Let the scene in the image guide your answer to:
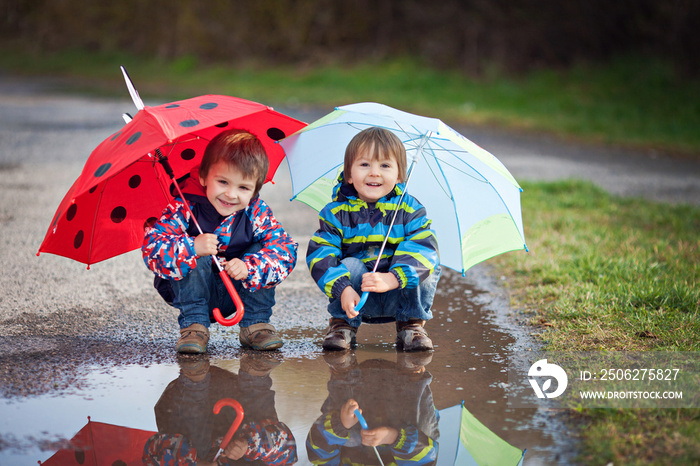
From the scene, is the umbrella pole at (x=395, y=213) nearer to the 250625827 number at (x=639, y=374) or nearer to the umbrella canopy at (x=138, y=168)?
the umbrella canopy at (x=138, y=168)

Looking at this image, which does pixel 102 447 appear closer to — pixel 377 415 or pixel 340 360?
pixel 377 415

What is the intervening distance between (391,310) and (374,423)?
954 millimetres

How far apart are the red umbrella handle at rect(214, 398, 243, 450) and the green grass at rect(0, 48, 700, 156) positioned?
9.59 m

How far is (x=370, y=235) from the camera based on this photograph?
3717mm

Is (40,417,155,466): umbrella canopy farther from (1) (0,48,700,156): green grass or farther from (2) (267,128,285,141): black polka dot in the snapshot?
(1) (0,48,700,156): green grass

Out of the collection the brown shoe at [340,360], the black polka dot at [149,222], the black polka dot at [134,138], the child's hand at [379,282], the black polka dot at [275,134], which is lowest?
the brown shoe at [340,360]

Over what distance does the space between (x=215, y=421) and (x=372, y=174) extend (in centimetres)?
135

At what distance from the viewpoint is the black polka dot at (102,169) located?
3.11m

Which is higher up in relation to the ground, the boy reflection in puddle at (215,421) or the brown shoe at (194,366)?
the brown shoe at (194,366)

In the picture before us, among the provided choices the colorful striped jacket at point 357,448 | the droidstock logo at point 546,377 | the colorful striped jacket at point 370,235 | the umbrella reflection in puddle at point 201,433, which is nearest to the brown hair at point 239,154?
the colorful striped jacket at point 370,235

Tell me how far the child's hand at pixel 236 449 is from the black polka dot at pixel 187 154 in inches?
64.9

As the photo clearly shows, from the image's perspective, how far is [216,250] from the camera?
137 inches

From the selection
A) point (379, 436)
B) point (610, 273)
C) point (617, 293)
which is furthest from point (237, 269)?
point (610, 273)

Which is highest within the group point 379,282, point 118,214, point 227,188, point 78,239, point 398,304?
point 227,188
